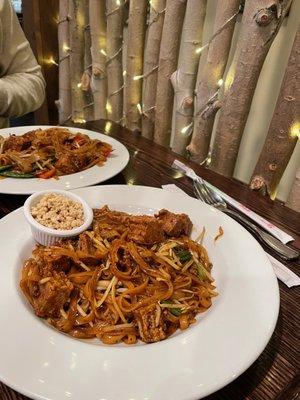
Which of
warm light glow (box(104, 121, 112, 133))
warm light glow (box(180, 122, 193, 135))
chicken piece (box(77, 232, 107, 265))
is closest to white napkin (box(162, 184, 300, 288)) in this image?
chicken piece (box(77, 232, 107, 265))

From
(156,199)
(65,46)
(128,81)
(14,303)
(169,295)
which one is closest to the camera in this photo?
(14,303)

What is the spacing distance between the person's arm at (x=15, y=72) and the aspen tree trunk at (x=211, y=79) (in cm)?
110

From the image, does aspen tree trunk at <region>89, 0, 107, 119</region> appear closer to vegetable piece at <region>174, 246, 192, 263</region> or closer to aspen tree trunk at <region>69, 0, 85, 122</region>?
aspen tree trunk at <region>69, 0, 85, 122</region>

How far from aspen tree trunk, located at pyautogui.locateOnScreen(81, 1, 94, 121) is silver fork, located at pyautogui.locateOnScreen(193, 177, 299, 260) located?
2.29 meters

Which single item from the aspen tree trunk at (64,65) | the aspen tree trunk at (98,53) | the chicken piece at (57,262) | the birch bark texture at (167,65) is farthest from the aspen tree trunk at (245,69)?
the aspen tree trunk at (64,65)

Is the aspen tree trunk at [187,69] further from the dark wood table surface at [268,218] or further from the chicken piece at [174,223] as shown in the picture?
the chicken piece at [174,223]

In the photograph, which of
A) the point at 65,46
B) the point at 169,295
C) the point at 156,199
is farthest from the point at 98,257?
the point at 65,46

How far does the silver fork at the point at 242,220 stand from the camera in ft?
3.87

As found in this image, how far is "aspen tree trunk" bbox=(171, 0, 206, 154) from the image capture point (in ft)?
7.48

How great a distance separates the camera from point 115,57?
10.00 feet

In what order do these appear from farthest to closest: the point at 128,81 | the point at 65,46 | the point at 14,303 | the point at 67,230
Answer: the point at 65,46 → the point at 128,81 → the point at 67,230 → the point at 14,303

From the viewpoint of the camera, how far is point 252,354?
0.73 m

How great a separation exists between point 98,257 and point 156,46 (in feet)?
6.72

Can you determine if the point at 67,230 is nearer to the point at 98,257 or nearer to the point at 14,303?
the point at 98,257
